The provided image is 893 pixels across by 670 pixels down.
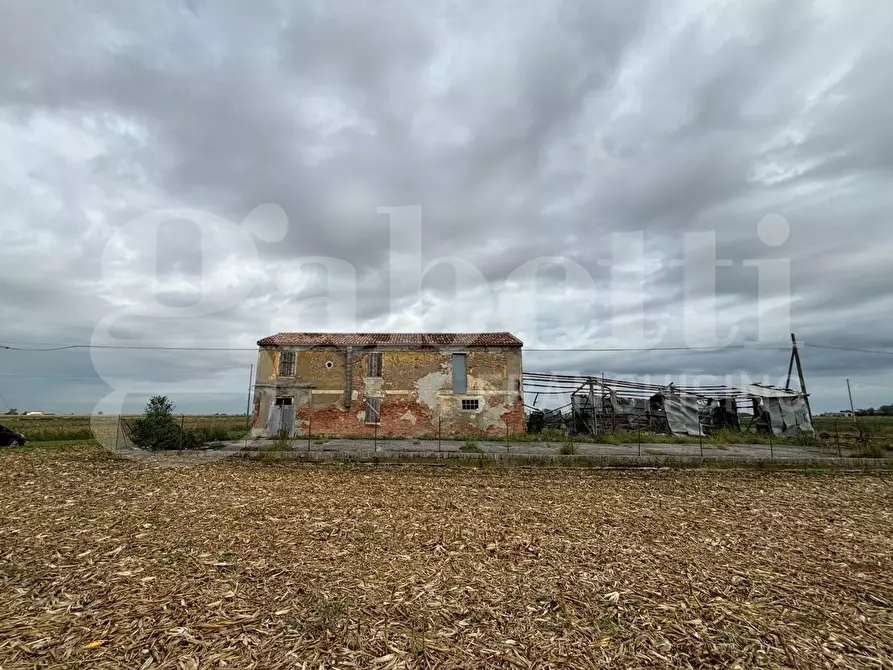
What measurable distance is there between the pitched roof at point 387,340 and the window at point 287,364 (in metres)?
0.57

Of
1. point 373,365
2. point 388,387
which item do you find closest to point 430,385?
point 388,387

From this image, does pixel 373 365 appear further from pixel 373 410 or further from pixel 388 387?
pixel 373 410

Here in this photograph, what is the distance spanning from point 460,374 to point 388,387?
409cm

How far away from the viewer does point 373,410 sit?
84.5 feet

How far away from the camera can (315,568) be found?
489 cm

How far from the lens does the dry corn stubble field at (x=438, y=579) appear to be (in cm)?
337

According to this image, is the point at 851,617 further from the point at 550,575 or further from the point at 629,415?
the point at 629,415

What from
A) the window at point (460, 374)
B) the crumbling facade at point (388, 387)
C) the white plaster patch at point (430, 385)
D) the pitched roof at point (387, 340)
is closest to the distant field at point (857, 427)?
the crumbling facade at point (388, 387)

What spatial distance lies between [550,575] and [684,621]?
51.1 inches

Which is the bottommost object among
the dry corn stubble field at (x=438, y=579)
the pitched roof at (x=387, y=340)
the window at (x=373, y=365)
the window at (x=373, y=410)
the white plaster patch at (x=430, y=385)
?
the dry corn stubble field at (x=438, y=579)

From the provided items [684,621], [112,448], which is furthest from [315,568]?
[112,448]

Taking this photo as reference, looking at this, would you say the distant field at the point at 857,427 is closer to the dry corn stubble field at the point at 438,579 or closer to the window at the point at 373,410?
the dry corn stubble field at the point at 438,579

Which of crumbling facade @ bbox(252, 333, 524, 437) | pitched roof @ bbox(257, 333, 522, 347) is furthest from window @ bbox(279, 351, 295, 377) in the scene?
pitched roof @ bbox(257, 333, 522, 347)

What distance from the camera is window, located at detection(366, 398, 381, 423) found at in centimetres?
2566
